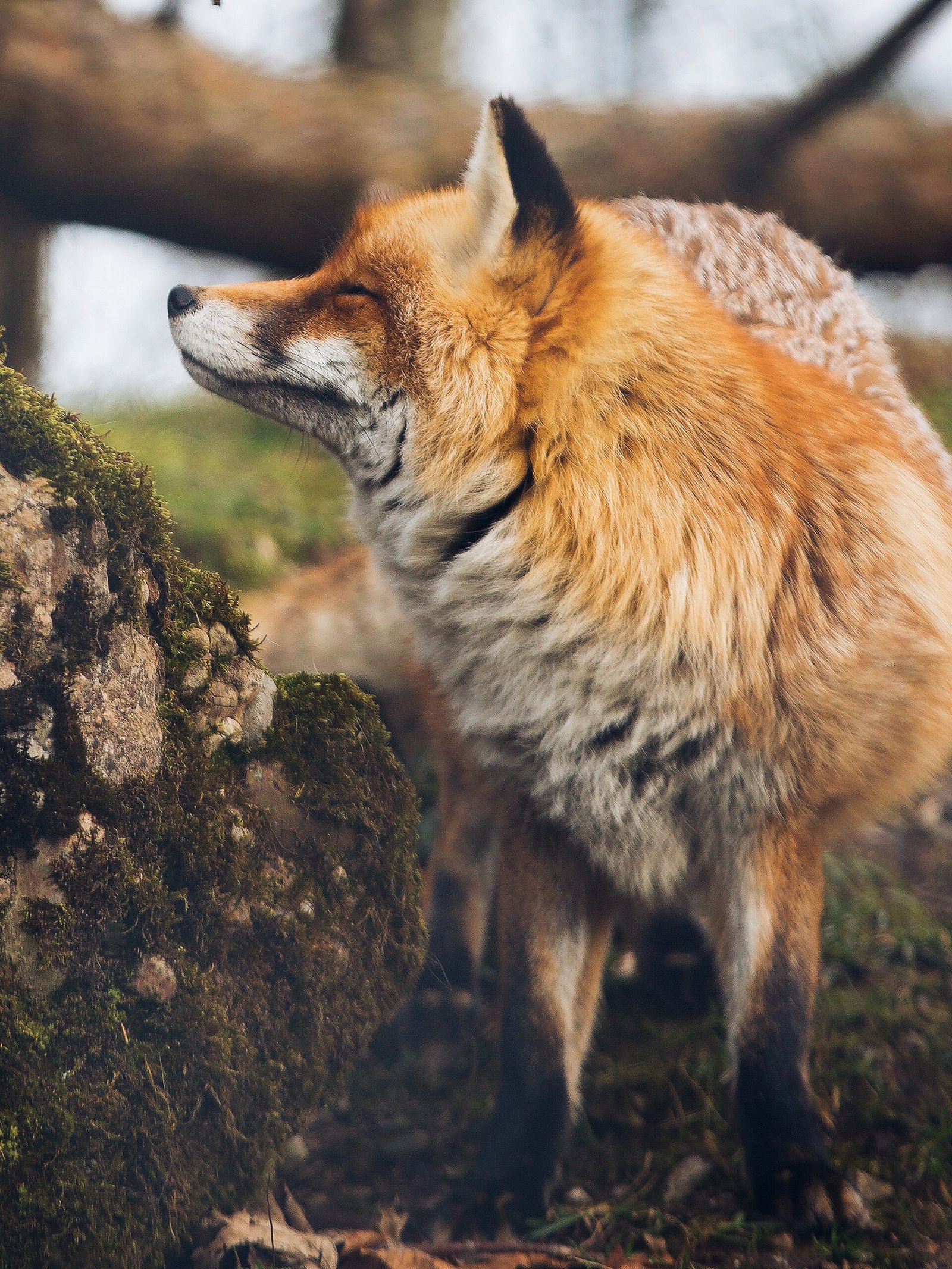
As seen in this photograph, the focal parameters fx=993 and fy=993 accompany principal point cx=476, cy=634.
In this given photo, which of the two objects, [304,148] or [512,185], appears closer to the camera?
[512,185]

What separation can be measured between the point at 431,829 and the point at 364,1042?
70.3 inches

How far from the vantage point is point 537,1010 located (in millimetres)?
2477

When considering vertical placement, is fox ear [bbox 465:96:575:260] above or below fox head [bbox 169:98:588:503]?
above

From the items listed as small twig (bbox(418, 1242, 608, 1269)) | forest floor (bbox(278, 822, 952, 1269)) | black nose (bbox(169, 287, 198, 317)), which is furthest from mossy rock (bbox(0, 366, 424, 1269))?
black nose (bbox(169, 287, 198, 317))

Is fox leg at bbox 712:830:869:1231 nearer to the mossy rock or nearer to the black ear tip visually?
the mossy rock

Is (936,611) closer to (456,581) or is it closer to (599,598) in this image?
(599,598)

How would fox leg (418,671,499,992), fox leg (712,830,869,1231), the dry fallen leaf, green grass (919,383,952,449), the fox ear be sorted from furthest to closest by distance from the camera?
1. green grass (919,383,952,449)
2. fox leg (418,671,499,992)
3. fox leg (712,830,869,1231)
4. the fox ear
5. the dry fallen leaf

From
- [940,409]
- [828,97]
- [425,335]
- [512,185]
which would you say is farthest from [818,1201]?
[940,409]

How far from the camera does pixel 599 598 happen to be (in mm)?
2143

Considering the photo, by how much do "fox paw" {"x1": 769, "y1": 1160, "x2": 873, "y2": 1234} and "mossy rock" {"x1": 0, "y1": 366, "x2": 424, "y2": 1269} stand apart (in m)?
1.02

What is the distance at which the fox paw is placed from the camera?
2.16m

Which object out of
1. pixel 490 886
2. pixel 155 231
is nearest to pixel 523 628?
pixel 490 886

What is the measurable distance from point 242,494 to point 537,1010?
2718 millimetres

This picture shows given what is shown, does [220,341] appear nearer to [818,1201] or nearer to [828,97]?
[818,1201]
